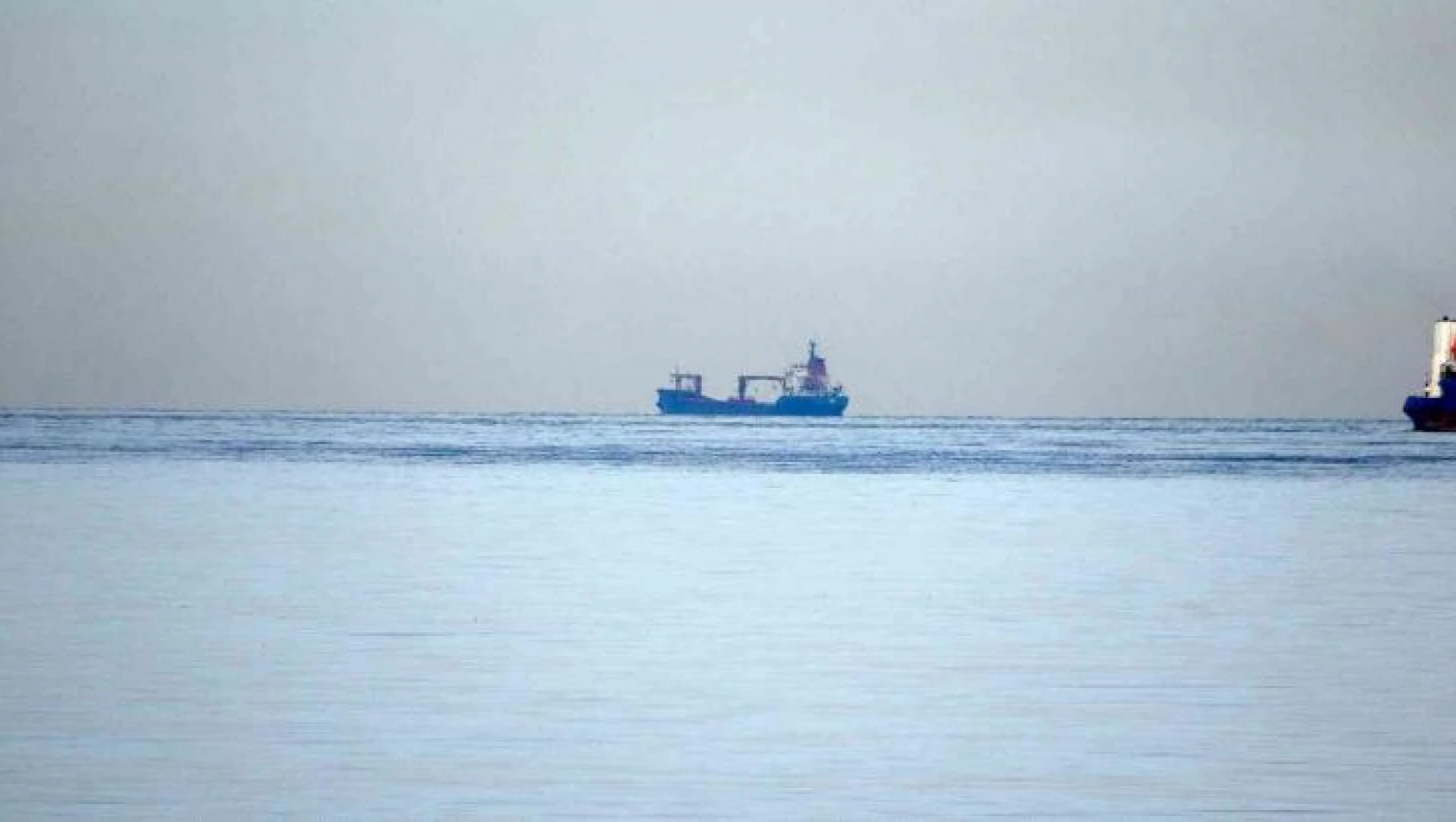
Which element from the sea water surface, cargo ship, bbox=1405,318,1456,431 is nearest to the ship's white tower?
cargo ship, bbox=1405,318,1456,431

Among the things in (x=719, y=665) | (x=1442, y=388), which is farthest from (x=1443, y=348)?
(x=719, y=665)

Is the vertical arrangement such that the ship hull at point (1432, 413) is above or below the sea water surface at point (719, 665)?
above

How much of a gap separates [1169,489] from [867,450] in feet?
87.7

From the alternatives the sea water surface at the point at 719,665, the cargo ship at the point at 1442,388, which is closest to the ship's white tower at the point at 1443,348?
the cargo ship at the point at 1442,388

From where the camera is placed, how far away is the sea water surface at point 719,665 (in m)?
6.88

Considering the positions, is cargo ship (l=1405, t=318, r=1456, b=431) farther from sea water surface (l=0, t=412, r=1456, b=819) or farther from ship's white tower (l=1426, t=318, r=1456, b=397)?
sea water surface (l=0, t=412, r=1456, b=819)

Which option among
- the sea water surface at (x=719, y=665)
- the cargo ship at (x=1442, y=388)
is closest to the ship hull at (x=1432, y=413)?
the cargo ship at (x=1442, y=388)

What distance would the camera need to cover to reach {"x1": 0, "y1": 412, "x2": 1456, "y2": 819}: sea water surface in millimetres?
6879

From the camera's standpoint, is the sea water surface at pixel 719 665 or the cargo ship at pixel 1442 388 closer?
the sea water surface at pixel 719 665

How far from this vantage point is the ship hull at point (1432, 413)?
90562 millimetres

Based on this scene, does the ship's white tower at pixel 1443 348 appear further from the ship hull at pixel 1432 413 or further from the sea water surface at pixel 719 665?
the sea water surface at pixel 719 665

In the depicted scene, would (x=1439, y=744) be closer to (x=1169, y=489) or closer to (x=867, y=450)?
(x=1169, y=489)

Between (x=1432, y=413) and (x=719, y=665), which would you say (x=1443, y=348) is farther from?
(x=719, y=665)

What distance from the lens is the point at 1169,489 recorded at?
31438mm
